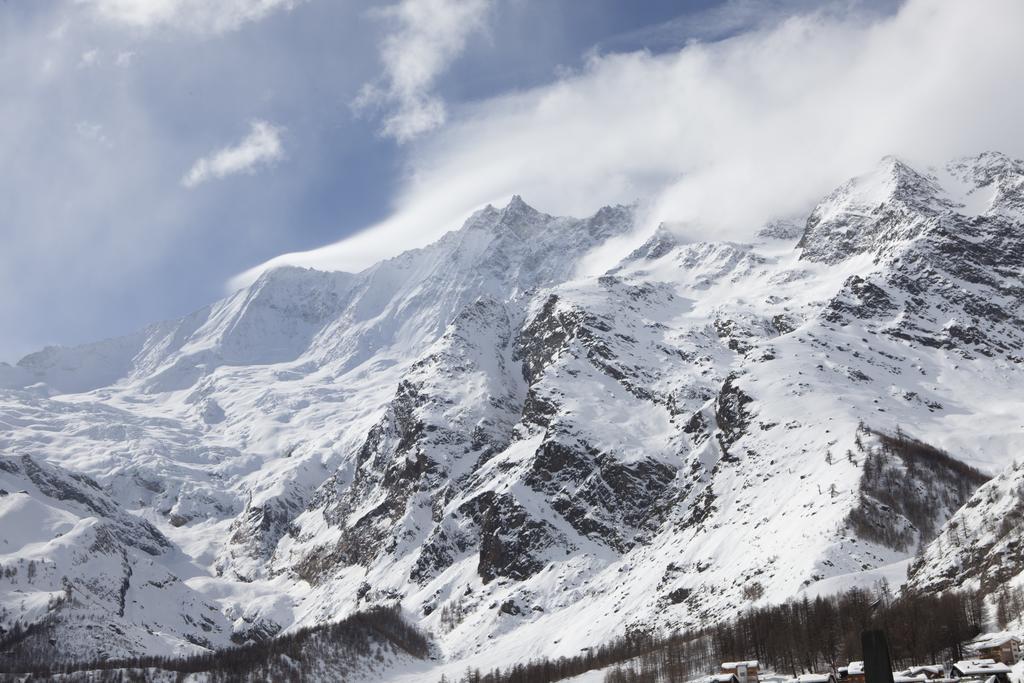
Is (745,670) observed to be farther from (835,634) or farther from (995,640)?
(835,634)

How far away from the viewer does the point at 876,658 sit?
59.9 feet

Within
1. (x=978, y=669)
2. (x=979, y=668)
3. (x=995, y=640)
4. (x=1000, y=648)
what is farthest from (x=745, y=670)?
(x=978, y=669)

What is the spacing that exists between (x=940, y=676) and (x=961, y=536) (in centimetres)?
8957

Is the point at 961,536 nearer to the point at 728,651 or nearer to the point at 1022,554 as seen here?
the point at 1022,554

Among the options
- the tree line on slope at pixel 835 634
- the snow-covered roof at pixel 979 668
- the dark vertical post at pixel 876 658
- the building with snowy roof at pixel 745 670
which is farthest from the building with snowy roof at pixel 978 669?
the dark vertical post at pixel 876 658

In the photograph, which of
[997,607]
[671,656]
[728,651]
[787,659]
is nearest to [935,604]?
[997,607]

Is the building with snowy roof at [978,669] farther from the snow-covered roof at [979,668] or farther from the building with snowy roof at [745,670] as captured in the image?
the building with snowy roof at [745,670]

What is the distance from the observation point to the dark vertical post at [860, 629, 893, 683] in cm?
1789

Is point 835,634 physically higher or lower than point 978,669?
lower

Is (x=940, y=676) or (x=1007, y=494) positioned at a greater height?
(x=1007, y=494)

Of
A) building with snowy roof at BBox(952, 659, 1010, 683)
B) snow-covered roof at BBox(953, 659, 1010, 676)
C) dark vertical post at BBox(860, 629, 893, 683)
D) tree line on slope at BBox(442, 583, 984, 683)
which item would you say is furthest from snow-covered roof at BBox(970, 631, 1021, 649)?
dark vertical post at BBox(860, 629, 893, 683)

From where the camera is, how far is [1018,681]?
88125 millimetres

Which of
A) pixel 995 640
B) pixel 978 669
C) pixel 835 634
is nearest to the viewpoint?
pixel 978 669

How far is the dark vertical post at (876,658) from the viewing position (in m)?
17.9
